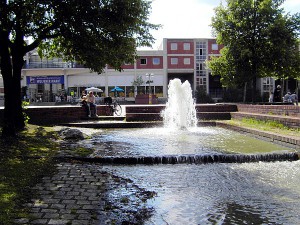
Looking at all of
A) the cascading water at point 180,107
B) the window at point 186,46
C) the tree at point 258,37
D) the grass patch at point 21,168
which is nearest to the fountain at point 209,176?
the grass patch at point 21,168

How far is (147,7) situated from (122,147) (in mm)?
5574

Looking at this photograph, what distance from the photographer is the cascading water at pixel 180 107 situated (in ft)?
48.5

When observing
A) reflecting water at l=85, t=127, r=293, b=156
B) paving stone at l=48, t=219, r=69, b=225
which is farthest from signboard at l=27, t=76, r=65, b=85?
paving stone at l=48, t=219, r=69, b=225

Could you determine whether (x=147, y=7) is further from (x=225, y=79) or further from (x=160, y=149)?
(x=225, y=79)

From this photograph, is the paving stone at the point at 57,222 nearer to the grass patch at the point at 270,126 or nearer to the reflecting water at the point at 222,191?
the reflecting water at the point at 222,191

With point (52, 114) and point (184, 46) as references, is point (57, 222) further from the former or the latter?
point (184, 46)

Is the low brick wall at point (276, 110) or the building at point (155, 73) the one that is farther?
the building at point (155, 73)

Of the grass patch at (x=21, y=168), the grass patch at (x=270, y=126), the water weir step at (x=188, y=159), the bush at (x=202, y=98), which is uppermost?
the bush at (x=202, y=98)

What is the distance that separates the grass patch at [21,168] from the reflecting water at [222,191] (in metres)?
1.38

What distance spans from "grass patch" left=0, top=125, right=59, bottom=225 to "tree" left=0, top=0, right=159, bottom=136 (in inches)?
50.5

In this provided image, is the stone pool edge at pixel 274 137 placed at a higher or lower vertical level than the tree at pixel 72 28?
lower

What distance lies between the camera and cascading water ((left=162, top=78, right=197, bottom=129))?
14.8 m

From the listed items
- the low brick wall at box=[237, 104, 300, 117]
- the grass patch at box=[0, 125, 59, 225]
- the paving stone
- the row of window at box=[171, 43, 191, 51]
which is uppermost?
the row of window at box=[171, 43, 191, 51]

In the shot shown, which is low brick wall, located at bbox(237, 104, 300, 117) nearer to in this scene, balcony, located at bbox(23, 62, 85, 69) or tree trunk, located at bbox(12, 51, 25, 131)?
tree trunk, located at bbox(12, 51, 25, 131)
